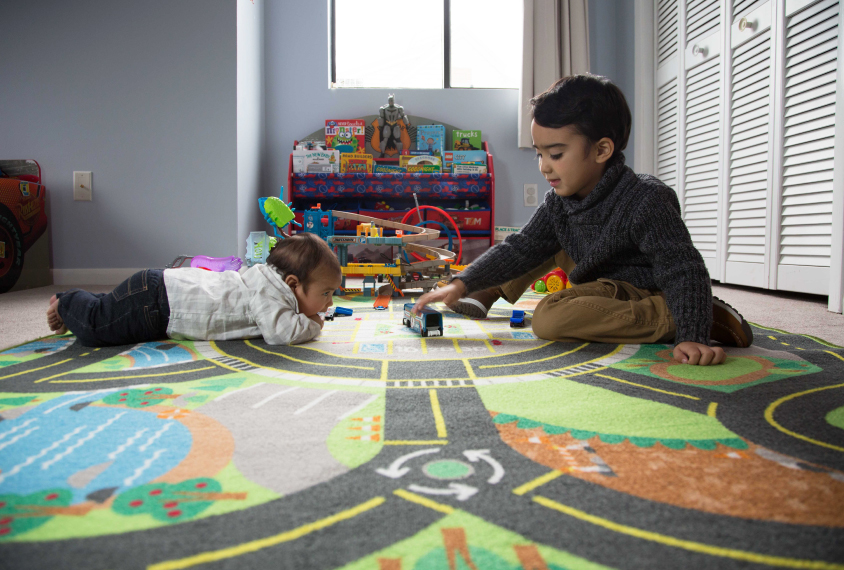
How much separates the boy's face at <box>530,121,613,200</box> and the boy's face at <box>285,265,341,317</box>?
51cm

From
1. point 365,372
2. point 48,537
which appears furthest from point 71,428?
point 365,372

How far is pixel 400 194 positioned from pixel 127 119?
1.37m

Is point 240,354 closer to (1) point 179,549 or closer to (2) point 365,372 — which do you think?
(2) point 365,372

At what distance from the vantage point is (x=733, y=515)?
40 centimetres

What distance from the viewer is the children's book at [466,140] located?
3.09 metres

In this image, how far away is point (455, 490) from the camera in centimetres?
43

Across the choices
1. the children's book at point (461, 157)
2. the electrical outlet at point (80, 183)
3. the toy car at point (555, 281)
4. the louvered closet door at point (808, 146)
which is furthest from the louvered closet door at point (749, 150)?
the electrical outlet at point (80, 183)

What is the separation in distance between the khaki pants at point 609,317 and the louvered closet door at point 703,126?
150 cm

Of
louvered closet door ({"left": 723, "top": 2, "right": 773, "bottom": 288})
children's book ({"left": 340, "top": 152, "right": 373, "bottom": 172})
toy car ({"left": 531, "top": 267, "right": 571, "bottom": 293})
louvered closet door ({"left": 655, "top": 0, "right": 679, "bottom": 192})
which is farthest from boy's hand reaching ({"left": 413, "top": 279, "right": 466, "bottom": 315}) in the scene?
louvered closet door ({"left": 655, "top": 0, "right": 679, "bottom": 192})

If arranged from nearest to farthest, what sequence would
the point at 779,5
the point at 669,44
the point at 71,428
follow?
the point at 71,428, the point at 779,5, the point at 669,44

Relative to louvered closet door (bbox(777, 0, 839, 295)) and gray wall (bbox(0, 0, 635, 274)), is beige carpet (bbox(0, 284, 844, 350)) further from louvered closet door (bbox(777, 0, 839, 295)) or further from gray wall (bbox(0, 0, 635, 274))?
gray wall (bbox(0, 0, 635, 274))

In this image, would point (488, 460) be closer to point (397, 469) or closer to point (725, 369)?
point (397, 469)

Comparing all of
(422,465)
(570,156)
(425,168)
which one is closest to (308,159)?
(425,168)

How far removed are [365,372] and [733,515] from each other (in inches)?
21.8
